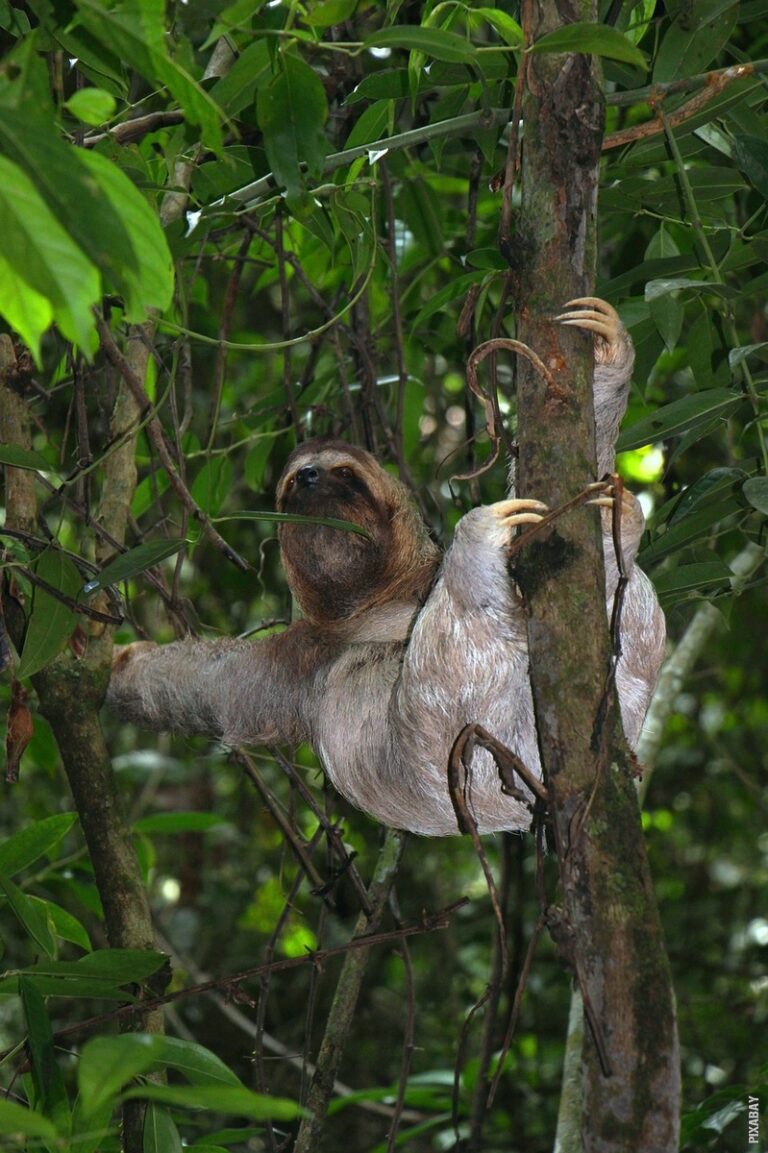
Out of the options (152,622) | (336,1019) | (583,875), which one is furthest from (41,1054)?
(152,622)

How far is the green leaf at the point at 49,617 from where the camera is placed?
11.2ft

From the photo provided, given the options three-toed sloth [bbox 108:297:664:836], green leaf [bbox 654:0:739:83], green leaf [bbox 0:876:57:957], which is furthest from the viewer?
three-toed sloth [bbox 108:297:664:836]

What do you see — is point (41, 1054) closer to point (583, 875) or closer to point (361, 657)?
point (583, 875)

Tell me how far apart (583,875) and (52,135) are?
1657 mm

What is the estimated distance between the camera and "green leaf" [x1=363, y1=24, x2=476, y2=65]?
7.88ft

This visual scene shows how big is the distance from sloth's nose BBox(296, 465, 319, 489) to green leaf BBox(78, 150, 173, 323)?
2.65m

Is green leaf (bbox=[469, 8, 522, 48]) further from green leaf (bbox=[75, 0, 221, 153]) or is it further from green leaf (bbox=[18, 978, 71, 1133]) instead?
green leaf (bbox=[18, 978, 71, 1133])

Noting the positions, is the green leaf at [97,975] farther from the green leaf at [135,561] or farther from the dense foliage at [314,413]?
the green leaf at [135,561]

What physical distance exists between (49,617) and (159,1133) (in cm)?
151

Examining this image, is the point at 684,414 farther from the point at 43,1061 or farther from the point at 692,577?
the point at 43,1061

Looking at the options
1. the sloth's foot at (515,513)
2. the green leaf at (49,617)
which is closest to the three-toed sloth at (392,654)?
the sloth's foot at (515,513)

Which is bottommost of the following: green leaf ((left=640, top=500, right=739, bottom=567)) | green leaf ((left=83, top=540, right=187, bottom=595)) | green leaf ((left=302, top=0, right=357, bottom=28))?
green leaf ((left=640, top=500, right=739, bottom=567))

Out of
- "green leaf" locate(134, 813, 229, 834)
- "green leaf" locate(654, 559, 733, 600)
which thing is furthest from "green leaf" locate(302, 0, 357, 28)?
"green leaf" locate(134, 813, 229, 834)

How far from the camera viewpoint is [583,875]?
2287 mm
